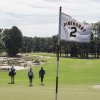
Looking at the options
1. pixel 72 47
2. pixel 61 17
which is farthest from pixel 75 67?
pixel 72 47

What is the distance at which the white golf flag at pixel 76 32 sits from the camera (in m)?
21.0

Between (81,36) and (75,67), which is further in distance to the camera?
(75,67)

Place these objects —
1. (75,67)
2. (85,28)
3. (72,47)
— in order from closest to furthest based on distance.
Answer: (85,28)
(75,67)
(72,47)

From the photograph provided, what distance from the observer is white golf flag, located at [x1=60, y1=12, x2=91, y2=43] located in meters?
21.0

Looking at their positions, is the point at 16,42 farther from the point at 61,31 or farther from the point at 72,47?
the point at 61,31

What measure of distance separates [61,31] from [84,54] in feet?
489

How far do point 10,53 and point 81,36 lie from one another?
157097mm

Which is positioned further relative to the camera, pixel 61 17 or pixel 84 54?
pixel 84 54

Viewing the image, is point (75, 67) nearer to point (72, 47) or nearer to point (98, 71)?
point (98, 71)

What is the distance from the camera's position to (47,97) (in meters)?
27.0

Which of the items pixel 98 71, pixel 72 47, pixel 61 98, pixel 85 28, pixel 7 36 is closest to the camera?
pixel 85 28

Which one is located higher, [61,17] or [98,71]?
[61,17]

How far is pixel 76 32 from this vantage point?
21.0m

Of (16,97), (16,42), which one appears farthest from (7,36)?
(16,97)
